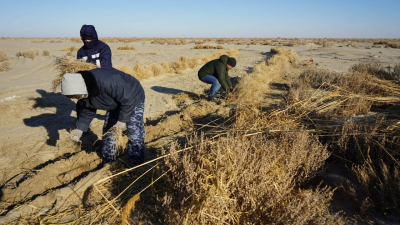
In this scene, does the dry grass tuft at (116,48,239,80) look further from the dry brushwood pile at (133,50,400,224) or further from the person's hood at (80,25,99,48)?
the dry brushwood pile at (133,50,400,224)

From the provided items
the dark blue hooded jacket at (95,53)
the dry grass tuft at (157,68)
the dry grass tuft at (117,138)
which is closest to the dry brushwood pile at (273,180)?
the dry grass tuft at (117,138)

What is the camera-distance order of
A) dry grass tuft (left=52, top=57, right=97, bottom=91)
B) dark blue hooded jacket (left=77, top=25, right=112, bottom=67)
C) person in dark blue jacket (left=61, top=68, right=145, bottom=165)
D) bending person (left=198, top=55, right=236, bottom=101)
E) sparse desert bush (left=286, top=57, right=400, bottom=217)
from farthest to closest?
bending person (left=198, top=55, right=236, bottom=101) < dark blue hooded jacket (left=77, top=25, right=112, bottom=67) < dry grass tuft (left=52, top=57, right=97, bottom=91) < person in dark blue jacket (left=61, top=68, right=145, bottom=165) < sparse desert bush (left=286, top=57, right=400, bottom=217)

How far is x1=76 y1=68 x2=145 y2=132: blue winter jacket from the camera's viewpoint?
2467 mm

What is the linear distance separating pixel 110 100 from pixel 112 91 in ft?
0.60

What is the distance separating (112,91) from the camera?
2625 millimetres

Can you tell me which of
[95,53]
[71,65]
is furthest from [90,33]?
[71,65]

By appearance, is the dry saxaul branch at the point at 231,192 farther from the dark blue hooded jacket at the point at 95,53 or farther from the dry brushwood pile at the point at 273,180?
the dark blue hooded jacket at the point at 95,53

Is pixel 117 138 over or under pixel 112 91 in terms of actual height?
under

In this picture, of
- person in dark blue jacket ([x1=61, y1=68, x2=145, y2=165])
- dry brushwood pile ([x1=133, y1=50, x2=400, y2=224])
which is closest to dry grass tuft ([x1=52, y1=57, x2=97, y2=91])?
person in dark blue jacket ([x1=61, y1=68, x2=145, y2=165])

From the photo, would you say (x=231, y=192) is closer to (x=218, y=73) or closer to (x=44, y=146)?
(x=44, y=146)

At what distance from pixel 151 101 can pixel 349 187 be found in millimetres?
5323

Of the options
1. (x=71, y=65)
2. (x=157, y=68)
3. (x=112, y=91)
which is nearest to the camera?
(x=112, y=91)

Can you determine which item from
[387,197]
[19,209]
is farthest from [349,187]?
[19,209]

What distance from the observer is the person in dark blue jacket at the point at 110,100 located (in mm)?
2406
